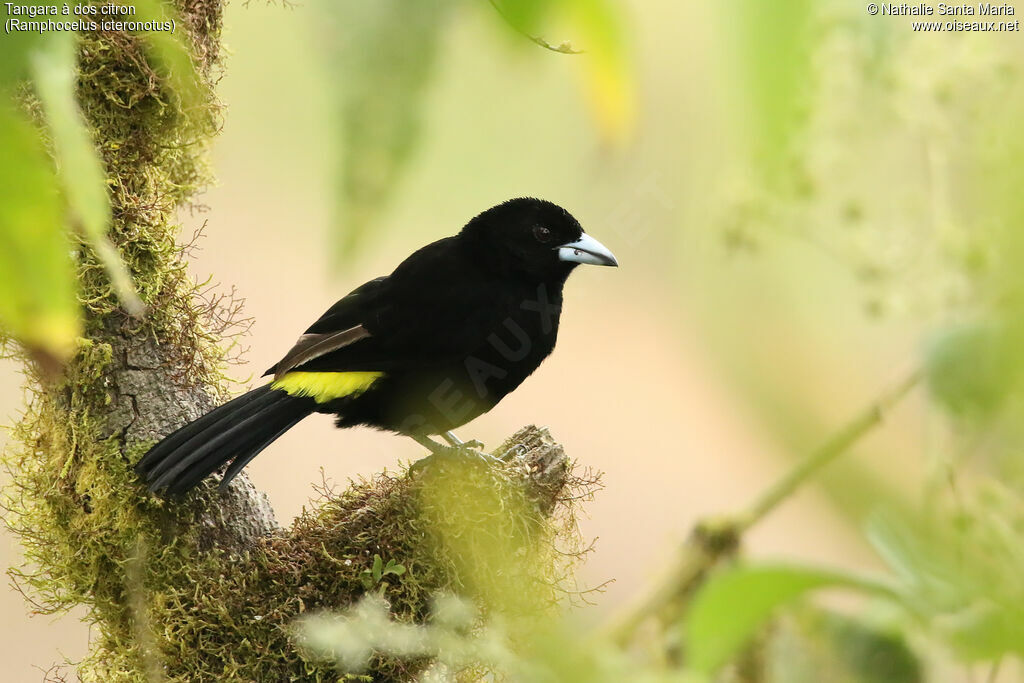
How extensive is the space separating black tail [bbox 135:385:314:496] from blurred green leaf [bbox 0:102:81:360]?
1.81 meters

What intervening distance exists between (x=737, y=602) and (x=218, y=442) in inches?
75.5

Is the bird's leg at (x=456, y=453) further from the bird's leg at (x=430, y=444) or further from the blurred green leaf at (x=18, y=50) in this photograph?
the blurred green leaf at (x=18, y=50)

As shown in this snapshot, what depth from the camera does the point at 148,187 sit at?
7.47ft

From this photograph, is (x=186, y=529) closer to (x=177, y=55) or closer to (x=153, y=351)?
(x=153, y=351)

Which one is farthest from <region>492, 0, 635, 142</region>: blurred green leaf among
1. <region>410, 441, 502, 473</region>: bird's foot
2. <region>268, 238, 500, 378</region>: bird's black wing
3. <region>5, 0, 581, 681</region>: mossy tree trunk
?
<region>268, 238, 500, 378</region>: bird's black wing

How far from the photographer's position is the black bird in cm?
262

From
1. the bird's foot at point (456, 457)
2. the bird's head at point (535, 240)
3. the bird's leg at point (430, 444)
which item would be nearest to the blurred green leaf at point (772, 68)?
the bird's foot at point (456, 457)

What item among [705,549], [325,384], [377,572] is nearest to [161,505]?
[377,572]

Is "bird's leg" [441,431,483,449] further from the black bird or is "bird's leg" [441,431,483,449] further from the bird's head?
the bird's head

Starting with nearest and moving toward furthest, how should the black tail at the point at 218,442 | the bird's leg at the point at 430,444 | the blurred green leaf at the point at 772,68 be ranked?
the blurred green leaf at the point at 772,68 < the black tail at the point at 218,442 < the bird's leg at the point at 430,444

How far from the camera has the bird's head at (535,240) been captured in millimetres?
3184

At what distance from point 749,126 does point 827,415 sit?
103 mm

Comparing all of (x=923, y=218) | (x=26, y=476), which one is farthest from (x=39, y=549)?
(x=923, y=218)

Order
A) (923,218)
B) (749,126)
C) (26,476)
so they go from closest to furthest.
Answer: (749,126), (923,218), (26,476)
